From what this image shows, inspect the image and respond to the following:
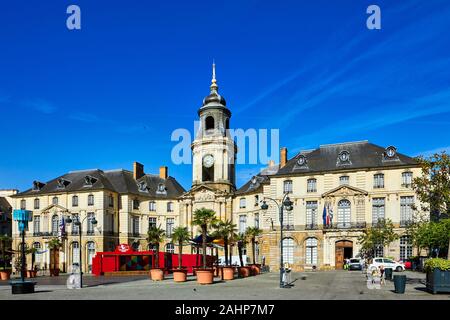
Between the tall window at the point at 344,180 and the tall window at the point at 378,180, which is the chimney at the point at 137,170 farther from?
the tall window at the point at 378,180

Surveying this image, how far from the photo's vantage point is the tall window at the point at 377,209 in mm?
45938

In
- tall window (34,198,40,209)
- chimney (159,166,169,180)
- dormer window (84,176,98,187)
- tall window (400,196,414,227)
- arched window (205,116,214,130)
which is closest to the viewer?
tall window (400,196,414,227)

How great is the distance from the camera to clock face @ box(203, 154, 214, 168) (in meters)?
60.9

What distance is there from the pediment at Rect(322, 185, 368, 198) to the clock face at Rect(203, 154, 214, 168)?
1795cm

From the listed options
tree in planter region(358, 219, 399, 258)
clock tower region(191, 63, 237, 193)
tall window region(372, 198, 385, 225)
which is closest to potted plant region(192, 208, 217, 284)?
tree in planter region(358, 219, 399, 258)

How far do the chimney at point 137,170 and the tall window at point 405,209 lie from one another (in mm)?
→ 33953

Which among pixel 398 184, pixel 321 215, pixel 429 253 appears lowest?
pixel 429 253

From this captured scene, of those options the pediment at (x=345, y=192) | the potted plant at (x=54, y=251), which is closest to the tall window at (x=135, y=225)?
the potted plant at (x=54, y=251)

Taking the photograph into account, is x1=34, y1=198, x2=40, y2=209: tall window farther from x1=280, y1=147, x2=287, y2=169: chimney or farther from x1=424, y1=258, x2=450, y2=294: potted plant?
x1=424, y1=258, x2=450, y2=294: potted plant
